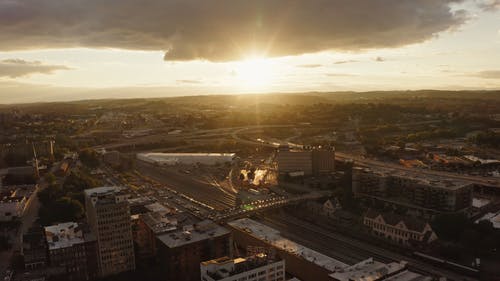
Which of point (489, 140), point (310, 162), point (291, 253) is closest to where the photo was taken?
point (291, 253)

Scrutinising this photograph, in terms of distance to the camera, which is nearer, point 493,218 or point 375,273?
point 375,273

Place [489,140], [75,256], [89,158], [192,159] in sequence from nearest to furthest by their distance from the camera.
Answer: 1. [75,256]
2. [192,159]
3. [89,158]
4. [489,140]

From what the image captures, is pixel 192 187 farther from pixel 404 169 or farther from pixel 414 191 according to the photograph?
pixel 404 169

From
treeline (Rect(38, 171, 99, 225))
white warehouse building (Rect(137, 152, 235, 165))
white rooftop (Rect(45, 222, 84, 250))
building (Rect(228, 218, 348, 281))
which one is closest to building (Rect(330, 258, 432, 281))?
building (Rect(228, 218, 348, 281))

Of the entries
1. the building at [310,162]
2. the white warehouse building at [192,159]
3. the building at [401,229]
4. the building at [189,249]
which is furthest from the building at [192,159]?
the building at [189,249]

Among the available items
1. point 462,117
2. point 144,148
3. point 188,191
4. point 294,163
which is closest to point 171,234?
point 188,191

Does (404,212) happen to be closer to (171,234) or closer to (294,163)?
(294,163)

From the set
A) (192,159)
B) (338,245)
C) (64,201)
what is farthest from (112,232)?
(192,159)
